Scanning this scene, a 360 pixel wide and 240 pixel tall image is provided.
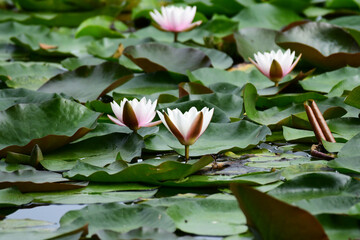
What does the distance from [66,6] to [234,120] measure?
9.34ft

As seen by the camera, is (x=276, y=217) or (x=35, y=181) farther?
(x=35, y=181)

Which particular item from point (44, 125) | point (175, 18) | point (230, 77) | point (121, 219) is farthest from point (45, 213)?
point (175, 18)

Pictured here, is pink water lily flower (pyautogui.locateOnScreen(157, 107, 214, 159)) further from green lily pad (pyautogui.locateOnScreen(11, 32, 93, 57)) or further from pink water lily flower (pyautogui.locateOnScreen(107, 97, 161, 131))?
green lily pad (pyautogui.locateOnScreen(11, 32, 93, 57))

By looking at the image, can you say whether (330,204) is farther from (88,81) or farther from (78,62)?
(78,62)

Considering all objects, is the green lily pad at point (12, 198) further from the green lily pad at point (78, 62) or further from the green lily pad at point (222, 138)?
the green lily pad at point (78, 62)

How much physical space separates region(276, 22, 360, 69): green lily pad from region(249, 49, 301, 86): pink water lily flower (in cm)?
37

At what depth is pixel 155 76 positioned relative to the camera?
251cm

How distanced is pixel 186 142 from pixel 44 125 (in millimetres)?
494

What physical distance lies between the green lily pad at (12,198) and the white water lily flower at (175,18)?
1653 mm

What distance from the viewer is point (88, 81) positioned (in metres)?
2.42

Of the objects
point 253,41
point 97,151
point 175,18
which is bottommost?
point 97,151

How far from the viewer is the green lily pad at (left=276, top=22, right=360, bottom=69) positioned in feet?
8.34

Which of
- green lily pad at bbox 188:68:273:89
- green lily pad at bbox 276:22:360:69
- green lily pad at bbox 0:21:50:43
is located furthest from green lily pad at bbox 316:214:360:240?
green lily pad at bbox 0:21:50:43

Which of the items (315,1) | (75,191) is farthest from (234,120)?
(315,1)
